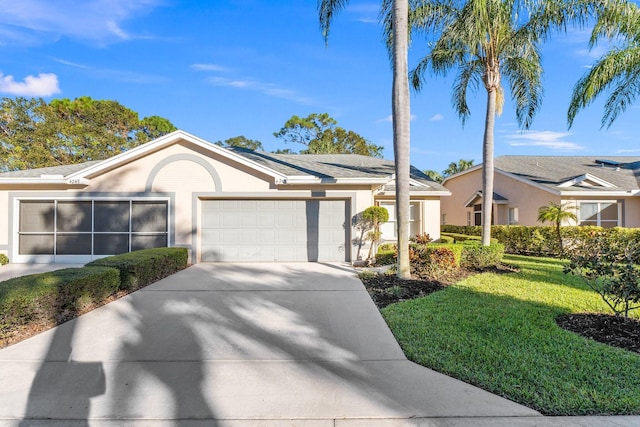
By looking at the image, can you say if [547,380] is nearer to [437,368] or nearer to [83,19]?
[437,368]

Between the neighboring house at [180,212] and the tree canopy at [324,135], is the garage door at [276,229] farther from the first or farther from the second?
the tree canopy at [324,135]

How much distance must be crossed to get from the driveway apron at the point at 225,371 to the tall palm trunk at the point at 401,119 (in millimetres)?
2360

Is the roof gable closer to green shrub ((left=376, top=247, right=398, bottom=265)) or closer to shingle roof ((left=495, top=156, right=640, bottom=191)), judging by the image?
shingle roof ((left=495, top=156, right=640, bottom=191))

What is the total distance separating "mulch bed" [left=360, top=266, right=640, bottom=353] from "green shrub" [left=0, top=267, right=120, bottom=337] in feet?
17.7

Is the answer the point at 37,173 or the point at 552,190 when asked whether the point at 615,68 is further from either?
the point at 37,173

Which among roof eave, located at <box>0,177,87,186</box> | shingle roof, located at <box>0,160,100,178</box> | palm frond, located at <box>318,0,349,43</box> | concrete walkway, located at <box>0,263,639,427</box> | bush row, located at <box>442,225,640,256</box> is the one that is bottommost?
concrete walkway, located at <box>0,263,639,427</box>

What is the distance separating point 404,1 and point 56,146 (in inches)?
1087

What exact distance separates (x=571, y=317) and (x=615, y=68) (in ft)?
34.3

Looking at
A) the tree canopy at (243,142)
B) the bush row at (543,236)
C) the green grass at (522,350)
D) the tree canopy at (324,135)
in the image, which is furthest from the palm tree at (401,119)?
the tree canopy at (243,142)

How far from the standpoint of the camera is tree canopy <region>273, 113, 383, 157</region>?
34844mm

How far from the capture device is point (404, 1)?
7797mm

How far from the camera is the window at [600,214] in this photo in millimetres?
15258

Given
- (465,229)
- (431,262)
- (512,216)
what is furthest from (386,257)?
(512,216)

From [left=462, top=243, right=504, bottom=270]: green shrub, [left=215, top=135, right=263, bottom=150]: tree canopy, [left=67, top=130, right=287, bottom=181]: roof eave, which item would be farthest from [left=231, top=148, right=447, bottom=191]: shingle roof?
[left=215, top=135, right=263, bottom=150]: tree canopy
